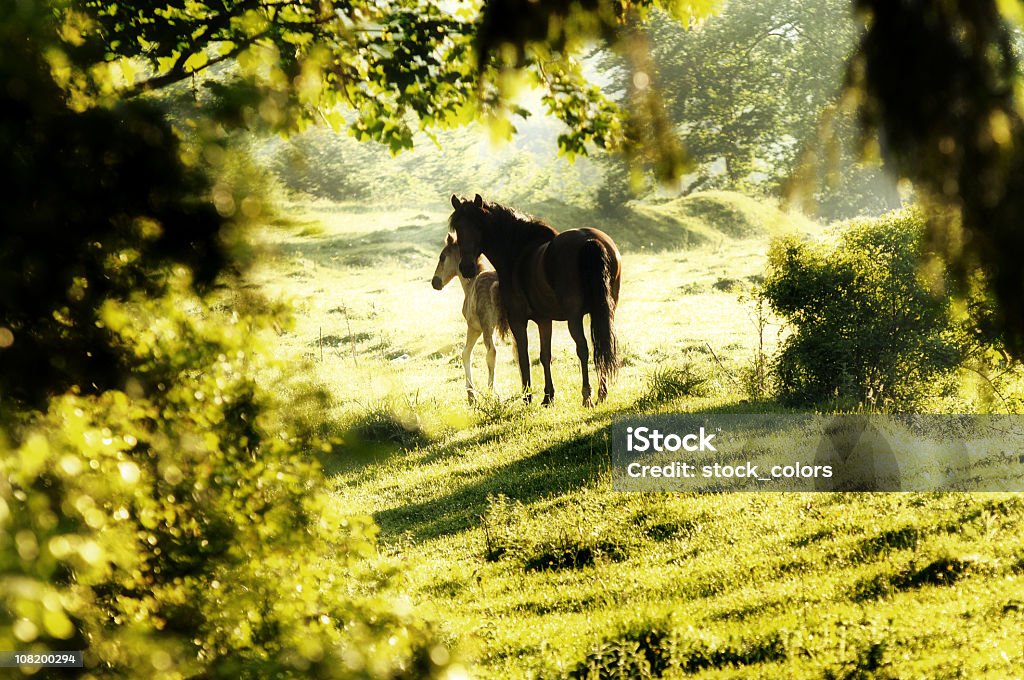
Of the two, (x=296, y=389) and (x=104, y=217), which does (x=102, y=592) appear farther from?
(x=104, y=217)

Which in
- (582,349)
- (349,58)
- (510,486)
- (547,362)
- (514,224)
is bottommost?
(510,486)

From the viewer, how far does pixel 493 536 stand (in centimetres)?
821

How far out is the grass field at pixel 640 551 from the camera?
196 inches

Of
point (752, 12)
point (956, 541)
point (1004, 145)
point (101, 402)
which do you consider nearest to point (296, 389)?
point (101, 402)

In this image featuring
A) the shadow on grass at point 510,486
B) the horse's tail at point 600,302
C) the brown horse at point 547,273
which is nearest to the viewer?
the shadow on grass at point 510,486

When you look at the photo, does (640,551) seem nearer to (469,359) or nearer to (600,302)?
(600,302)

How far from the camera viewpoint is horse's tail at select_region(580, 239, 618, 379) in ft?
40.7

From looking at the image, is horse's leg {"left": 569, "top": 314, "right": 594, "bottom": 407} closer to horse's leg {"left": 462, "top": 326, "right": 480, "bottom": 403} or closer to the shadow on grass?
horse's leg {"left": 462, "top": 326, "right": 480, "bottom": 403}

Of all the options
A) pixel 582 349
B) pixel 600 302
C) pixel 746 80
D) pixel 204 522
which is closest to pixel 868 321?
pixel 600 302

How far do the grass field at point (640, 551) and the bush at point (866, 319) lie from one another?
1.11m

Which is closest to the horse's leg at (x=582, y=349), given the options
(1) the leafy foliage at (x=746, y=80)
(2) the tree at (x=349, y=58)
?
(2) the tree at (x=349, y=58)

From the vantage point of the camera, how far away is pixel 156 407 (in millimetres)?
3471

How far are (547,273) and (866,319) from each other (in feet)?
15.6

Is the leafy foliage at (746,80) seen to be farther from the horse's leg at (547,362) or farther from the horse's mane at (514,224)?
the horse's leg at (547,362)
